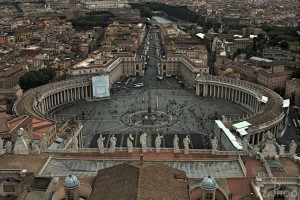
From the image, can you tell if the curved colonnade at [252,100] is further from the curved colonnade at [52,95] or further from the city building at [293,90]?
the curved colonnade at [52,95]

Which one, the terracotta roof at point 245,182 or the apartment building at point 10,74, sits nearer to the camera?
the terracotta roof at point 245,182

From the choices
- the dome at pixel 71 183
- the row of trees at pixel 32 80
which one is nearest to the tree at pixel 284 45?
the row of trees at pixel 32 80

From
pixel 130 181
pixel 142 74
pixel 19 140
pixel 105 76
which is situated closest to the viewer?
pixel 130 181

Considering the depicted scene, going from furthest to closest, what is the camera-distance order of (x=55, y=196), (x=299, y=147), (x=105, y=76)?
(x=105, y=76) < (x=299, y=147) < (x=55, y=196)

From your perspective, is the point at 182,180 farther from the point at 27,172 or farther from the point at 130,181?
the point at 27,172

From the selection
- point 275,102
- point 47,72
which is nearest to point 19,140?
point 275,102

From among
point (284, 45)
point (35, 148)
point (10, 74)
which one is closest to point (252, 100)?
point (35, 148)

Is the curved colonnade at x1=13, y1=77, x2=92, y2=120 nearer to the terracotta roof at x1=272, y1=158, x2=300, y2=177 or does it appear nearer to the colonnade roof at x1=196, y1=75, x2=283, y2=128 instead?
the colonnade roof at x1=196, y1=75, x2=283, y2=128
